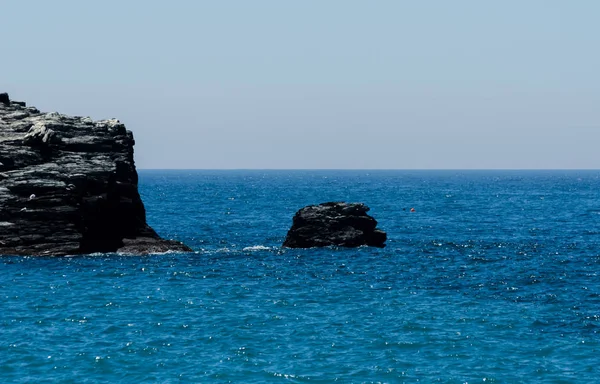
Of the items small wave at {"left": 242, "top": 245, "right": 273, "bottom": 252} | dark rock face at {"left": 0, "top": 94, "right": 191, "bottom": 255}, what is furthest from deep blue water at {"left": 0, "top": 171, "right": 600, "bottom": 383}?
dark rock face at {"left": 0, "top": 94, "right": 191, "bottom": 255}

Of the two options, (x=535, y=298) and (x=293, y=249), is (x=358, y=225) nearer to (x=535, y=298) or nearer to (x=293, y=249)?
(x=293, y=249)

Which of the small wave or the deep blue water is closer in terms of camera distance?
the deep blue water

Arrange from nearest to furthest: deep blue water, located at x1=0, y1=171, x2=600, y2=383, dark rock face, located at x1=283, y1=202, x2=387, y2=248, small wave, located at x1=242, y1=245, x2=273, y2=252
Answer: deep blue water, located at x1=0, y1=171, x2=600, y2=383 → small wave, located at x1=242, y1=245, x2=273, y2=252 → dark rock face, located at x1=283, y1=202, x2=387, y2=248

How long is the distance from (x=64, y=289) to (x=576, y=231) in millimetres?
59749

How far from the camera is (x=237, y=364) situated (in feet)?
87.9

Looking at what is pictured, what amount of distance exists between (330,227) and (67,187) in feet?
70.5

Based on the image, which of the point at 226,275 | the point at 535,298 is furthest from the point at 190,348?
the point at 535,298

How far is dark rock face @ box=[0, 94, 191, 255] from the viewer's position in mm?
50000

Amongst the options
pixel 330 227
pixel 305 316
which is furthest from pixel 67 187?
pixel 305 316

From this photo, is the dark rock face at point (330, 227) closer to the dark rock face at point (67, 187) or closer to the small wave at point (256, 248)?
the small wave at point (256, 248)

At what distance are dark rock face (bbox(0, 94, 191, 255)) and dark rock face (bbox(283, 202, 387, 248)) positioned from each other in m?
10.2

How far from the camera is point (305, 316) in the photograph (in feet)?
112

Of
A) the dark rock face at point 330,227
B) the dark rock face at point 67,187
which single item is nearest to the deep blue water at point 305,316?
the dark rock face at point 330,227

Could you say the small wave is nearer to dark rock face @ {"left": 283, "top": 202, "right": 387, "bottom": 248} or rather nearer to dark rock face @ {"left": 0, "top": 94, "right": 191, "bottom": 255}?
dark rock face @ {"left": 283, "top": 202, "right": 387, "bottom": 248}
